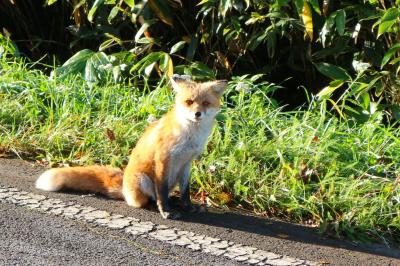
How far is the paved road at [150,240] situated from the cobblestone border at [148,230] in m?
0.05

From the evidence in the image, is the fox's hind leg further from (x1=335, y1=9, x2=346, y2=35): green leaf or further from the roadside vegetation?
(x1=335, y1=9, x2=346, y2=35): green leaf

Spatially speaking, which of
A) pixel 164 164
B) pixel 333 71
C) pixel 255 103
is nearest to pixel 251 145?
pixel 255 103

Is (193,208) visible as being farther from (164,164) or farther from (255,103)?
(255,103)

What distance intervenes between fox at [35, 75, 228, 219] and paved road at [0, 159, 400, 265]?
0.10 metres

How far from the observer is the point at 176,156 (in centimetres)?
498

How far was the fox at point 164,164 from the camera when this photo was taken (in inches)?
195

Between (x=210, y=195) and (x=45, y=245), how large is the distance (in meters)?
1.53

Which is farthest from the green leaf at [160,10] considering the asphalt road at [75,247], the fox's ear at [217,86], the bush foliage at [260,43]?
the asphalt road at [75,247]

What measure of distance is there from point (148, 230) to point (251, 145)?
158 centimetres

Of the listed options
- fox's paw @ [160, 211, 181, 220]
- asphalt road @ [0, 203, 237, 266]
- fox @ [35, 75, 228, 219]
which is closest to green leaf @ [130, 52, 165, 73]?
fox @ [35, 75, 228, 219]

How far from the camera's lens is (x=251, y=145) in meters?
5.81

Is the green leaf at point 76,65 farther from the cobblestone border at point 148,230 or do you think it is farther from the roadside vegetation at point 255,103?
the cobblestone border at point 148,230

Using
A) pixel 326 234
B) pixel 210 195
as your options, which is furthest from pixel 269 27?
pixel 326 234

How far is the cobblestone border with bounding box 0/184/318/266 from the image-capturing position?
13.7 ft
